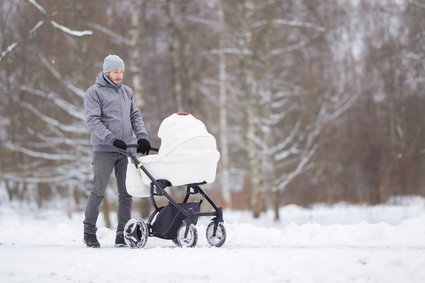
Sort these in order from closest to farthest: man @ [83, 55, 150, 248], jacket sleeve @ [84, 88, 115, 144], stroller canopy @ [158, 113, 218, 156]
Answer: stroller canopy @ [158, 113, 218, 156] < jacket sleeve @ [84, 88, 115, 144] < man @ [83, 55, 150, 248]

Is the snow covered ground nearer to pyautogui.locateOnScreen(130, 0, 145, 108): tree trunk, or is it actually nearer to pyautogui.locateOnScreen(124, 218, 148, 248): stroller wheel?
pyautogui.locateOnScreen(124, 218, 148, 248): stroller wheel

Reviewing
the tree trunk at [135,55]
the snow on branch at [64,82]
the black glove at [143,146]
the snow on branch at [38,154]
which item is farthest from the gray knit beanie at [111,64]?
the snow on branch at [38,154]

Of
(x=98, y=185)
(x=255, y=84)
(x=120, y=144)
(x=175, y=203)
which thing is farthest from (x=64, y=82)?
(x=175, y=203)

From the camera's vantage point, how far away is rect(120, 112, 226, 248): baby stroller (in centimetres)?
772

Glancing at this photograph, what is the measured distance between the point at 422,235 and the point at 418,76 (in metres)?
10.6

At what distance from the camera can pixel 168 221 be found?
26.1 ft

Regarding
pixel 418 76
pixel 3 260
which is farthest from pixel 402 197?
pixel 3 260

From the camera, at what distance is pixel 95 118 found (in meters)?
8.07

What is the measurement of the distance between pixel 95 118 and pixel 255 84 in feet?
36.4

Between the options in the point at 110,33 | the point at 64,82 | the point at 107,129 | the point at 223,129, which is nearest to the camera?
the point at 107,129

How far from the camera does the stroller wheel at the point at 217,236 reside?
802cm

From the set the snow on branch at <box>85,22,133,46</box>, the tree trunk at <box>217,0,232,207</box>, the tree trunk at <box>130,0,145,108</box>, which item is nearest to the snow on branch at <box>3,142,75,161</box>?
the tree trunk at <box>130,0,145,108</box>

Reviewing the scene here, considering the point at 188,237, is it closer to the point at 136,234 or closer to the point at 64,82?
the point at 136,234

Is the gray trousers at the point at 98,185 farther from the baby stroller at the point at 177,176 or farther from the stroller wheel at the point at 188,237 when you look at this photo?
the stroller wheel at the point at 188,237
